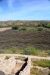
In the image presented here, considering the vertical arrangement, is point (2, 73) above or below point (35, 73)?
above

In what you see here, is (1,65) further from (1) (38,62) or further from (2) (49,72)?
(1) (38,62)

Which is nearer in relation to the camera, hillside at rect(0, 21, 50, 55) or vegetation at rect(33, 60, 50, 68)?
vegetation at rect(33, 60, 50, 68)

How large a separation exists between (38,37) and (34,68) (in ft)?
73.1

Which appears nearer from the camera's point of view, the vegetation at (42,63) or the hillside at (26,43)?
the vegetation at (42,63)

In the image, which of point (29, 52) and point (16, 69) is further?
point (29, 52)

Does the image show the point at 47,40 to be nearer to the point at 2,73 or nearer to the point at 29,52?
the point at 29,52

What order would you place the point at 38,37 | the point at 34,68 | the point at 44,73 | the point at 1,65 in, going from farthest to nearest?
the point at 38,37, the point at 34,68, the point at 44,73, the point at 1,65

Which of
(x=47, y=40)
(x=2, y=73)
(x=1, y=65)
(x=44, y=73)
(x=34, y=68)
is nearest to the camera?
(x=2, y=73)

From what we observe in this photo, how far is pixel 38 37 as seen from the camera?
126 feet

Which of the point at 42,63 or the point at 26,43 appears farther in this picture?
the point at 26,43

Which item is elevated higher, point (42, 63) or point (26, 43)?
point (42, 63)

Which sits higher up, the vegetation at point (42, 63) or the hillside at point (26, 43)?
the vegetation at point (42, 63)

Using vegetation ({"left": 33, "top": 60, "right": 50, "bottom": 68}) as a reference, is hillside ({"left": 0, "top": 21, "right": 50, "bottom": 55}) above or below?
below

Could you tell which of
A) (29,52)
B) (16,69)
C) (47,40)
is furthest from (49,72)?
(47,40)
